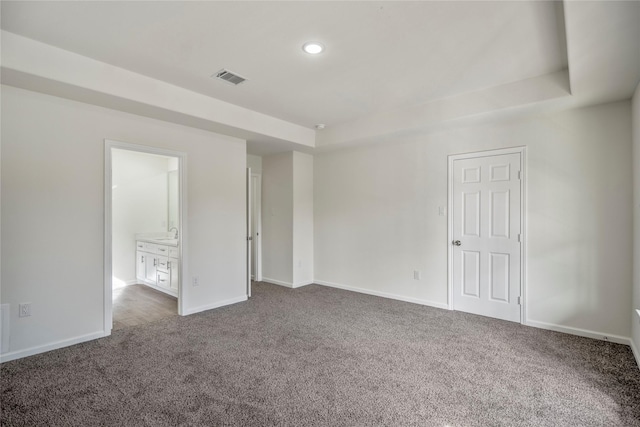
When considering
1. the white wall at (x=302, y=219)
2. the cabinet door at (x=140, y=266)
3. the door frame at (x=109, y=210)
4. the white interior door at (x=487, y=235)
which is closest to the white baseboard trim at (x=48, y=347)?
the door frame at (x=109, y=210)

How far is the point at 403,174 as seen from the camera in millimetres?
4633

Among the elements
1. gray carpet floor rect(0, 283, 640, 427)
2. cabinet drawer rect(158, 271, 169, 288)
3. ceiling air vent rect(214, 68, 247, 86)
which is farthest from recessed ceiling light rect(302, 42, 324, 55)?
cabinet drawer rect(158, 271, 169, 288)

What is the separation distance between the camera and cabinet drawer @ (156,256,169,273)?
16.1 ft

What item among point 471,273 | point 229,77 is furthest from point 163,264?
point 471,273

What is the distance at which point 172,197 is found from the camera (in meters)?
6.17

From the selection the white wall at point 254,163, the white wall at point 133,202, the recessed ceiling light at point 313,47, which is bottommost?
the white wall at point 133,202

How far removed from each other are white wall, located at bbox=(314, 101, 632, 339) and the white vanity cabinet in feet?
9.95

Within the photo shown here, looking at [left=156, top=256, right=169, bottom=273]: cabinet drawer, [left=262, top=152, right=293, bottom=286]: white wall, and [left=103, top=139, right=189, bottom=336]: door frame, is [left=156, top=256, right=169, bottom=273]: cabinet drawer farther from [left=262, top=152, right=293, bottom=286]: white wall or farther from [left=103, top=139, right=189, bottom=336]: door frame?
[left=262, top=152, right=293, bottom=286]: white wall

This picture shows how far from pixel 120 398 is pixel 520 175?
4285 millimetres

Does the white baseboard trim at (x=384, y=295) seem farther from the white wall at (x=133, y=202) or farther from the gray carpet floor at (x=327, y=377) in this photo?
the white wall at (x=133, y=202)

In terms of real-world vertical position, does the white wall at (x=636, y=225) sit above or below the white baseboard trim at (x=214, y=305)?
above

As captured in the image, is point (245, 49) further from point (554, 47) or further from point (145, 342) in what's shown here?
point (145, 342)

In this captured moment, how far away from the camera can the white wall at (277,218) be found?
5516 millimetres

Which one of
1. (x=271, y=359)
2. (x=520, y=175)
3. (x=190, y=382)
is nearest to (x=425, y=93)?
(x=520, y=175)
